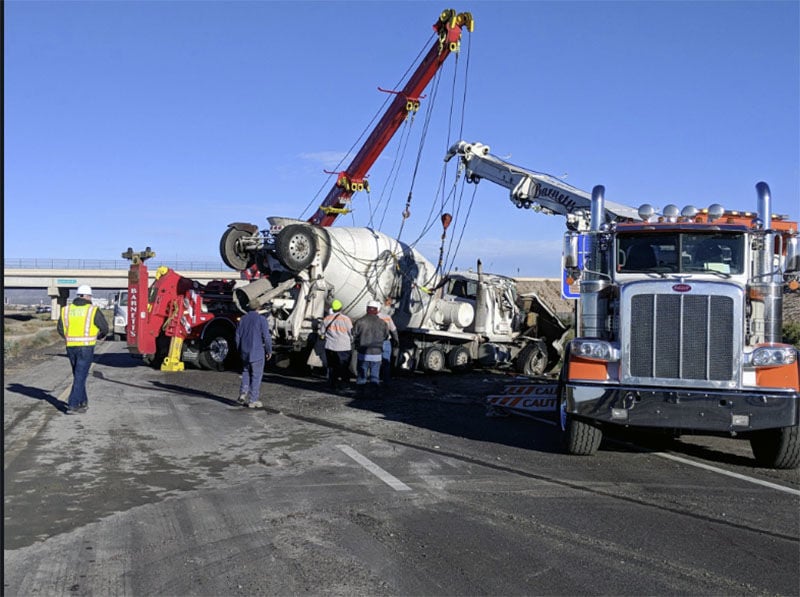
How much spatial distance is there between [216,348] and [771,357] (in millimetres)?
13616

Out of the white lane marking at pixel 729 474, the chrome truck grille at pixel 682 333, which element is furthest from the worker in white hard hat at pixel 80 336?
the white lane marking at pixel 729 474

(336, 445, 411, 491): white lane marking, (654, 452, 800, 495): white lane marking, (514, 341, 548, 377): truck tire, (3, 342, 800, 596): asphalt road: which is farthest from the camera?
(514, 341, 548, 377): truck tire

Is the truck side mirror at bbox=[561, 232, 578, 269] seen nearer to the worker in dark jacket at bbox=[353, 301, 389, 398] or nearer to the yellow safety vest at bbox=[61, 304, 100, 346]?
the worker in dark jacket at bbox=[353, 301, 389, 398]

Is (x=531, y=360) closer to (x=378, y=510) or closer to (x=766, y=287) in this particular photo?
(x=766, y=287)

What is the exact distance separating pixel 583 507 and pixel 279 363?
44.9 ft

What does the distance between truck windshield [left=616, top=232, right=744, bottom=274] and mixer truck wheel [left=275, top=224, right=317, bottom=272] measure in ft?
32.3

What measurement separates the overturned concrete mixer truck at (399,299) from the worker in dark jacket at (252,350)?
4.70m

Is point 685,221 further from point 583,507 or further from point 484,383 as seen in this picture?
point 484,383

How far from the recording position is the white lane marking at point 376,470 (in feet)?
25.2

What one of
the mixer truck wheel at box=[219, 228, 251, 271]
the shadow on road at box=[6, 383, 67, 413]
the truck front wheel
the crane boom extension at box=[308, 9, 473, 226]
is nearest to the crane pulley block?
the crane boom extension at box=[308, 9, 473, 226]

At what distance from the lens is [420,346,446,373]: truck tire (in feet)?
64.8

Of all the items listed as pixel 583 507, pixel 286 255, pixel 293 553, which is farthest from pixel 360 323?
pixel 293 553

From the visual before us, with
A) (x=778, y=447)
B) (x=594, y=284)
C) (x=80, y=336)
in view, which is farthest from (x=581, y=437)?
(x=80, y=336)

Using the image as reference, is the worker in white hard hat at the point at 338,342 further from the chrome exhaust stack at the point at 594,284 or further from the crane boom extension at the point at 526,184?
the chrome exhaust stack at the point at 594,284
